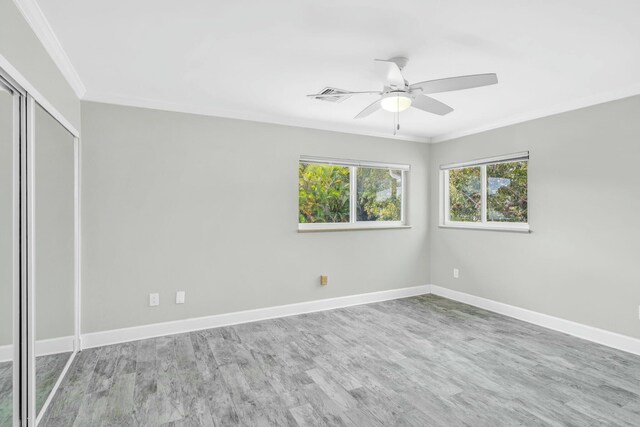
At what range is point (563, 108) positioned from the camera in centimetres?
338

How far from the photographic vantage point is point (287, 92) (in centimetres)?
307

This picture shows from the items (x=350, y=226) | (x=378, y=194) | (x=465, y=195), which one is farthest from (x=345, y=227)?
(x=465, y=195)

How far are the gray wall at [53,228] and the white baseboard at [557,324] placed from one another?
166 inches

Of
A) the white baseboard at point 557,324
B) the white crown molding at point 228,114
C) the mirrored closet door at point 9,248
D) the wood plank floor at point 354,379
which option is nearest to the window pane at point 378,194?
the white crown molding at point 228,114

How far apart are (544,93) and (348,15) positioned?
2.19m

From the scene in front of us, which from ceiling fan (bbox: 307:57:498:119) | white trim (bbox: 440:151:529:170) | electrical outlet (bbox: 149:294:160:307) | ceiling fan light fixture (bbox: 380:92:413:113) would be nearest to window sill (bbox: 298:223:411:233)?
white trim (bbox: 440:151:529:170)

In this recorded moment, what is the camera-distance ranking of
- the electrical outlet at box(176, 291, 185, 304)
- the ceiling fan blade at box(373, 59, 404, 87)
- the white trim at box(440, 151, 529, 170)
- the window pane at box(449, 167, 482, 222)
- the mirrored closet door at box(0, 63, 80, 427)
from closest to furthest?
the mirrored closet door at box(0, 63, 80, 427), the ceiling fan blade at box(373, 59, 404, 87), the electrical outlet at box(176, 291, 185, 304), the white trim at box(440, 151, 529, 170), the window pane at box(449, 167, 482, 222)

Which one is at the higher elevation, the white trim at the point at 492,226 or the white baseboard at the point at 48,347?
the white trim at the point at 492,226

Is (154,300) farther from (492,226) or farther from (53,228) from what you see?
(492,226)

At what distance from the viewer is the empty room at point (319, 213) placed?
1.93 meters

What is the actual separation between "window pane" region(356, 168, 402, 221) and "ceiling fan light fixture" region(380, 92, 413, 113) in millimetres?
2073

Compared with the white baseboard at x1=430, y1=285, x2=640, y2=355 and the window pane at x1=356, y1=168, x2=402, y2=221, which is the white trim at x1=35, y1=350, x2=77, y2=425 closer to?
the window pane at x1=356, y1=168, x2=402, y2=221

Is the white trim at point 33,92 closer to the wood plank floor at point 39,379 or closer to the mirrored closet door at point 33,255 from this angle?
the mirrored closet door at point 33,255

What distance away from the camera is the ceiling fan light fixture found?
235 cm
